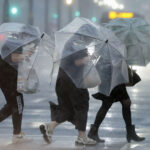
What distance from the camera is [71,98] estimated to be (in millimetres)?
7711

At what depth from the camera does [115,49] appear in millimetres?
7344

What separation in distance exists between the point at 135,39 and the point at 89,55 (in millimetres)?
1210

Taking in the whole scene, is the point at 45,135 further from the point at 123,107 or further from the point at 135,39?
the point at 135,39

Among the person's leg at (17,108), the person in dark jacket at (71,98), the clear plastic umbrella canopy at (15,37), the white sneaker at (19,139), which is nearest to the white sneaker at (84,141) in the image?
the person in dark jacket at (71,98)

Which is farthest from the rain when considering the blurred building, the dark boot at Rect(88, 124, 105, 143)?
the blurred building

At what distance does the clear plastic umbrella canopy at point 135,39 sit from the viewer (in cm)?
827

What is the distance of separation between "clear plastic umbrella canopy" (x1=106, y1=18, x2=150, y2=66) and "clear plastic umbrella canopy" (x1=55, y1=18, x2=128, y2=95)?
834mm

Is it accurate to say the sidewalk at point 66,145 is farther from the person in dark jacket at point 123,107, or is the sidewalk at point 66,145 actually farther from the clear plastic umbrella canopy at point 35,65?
the clear plastic umbrella canopy at point 35,65

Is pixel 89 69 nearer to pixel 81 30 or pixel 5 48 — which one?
pixel 81 30

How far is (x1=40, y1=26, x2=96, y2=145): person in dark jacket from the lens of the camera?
7348 mm

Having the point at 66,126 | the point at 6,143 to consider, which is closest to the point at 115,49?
the point at 6,143

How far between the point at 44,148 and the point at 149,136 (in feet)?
6.15

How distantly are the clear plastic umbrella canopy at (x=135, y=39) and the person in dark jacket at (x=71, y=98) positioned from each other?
986 millimetres

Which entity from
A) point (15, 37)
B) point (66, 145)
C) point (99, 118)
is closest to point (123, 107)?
point (99, 118)
